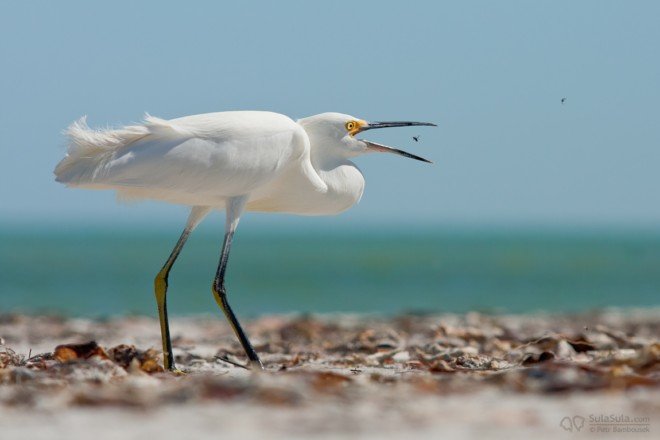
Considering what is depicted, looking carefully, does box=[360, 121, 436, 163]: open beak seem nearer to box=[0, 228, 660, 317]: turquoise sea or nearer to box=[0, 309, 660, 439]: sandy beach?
box=[0, 309, 660, 439]: sandy beach

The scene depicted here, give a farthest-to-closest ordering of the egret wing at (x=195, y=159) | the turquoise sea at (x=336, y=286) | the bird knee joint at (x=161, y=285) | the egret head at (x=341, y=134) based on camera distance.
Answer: the turquoise sea at (x=336, y=286) < the egret head at (x=341, y=134) < the bird knee joint at (x=161, y=285) < the egret wing at (x=195, y=159)

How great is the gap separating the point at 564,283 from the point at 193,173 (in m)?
29.4

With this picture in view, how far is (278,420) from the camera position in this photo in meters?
3.68

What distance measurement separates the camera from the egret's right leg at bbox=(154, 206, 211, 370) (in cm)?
689

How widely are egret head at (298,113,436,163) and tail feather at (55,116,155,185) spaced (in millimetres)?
1378

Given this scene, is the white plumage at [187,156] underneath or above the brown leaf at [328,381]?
above

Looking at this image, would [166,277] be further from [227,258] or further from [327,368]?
[327,368]

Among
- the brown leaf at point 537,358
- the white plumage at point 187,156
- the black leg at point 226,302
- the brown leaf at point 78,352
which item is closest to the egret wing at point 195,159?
the white plumage at point 187,156

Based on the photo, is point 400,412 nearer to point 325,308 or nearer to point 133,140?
point 133,140

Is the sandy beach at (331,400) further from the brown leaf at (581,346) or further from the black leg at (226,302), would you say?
the black leg at (226,302)

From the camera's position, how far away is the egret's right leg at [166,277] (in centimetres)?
689

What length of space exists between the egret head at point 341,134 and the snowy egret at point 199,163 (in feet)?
0.91

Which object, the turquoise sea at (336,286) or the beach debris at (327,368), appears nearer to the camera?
the beach debris at (327,368)

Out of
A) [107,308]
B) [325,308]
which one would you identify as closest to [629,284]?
[325,308]
